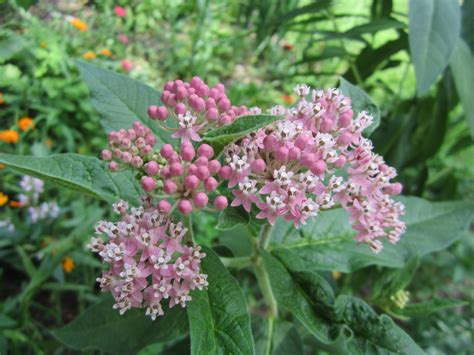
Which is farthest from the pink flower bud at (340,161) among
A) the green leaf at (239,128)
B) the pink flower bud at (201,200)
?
the pink flower bud at (201,200)

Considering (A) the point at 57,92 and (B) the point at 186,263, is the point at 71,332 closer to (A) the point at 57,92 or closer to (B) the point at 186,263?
(B) the point at 186,263

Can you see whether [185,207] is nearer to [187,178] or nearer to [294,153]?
[187,178]

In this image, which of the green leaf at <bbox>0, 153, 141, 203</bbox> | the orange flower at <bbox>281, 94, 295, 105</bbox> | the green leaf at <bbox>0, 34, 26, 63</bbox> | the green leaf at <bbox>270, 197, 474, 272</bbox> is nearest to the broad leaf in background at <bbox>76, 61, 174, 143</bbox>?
the green leaf at <bbox>0, 153, 141, 203</bbox>

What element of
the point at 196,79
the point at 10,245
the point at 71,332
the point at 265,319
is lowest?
the point at 10,245

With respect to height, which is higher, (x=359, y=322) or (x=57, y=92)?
(x=359, y=322)

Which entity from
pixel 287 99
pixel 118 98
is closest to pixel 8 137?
pixel 118 98

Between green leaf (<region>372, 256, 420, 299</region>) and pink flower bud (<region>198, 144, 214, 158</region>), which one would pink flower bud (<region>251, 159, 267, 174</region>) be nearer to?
pink flower bud (<region>198, 144, 214, 158</region>)

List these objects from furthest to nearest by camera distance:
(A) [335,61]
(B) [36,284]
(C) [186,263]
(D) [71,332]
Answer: (A) [335,61]
(B) [36,284]
(D) [71,332]
(C) [186,263]

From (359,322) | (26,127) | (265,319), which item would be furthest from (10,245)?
(359,322)
